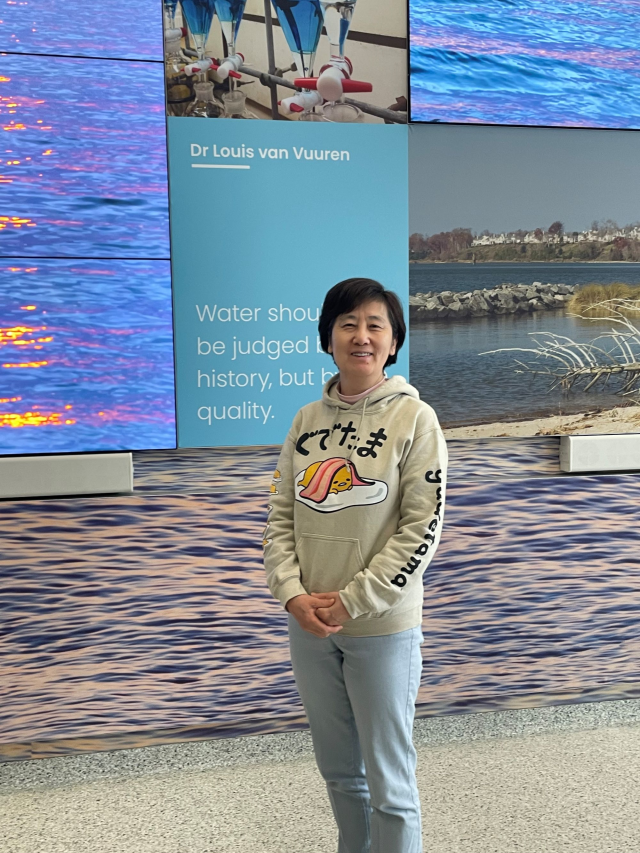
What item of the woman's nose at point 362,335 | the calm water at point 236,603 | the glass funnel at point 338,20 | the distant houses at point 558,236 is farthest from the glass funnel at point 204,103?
the woman's nose at point 362,335

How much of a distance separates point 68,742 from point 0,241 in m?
1.62

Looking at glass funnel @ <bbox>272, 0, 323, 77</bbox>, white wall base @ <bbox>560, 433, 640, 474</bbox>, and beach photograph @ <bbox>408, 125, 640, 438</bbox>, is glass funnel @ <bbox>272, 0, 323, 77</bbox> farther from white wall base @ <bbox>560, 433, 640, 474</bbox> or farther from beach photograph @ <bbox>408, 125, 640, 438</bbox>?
white wall base @ <bbox>560, 433, 640, 474</bbox>

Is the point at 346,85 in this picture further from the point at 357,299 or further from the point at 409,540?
A: the point at 409,540

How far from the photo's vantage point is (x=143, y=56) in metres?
2.40

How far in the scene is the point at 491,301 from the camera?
2.70 meters

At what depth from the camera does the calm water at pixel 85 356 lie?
2381 millimetres

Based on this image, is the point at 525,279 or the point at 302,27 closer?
the point at 302,27

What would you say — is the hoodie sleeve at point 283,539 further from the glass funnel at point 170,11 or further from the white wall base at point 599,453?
the glass funnel at point 170,11

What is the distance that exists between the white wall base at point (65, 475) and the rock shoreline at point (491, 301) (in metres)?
1.11

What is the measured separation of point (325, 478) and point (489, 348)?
1296 millimetres

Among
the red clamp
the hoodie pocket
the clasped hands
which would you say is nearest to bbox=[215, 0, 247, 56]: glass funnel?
the red clamp

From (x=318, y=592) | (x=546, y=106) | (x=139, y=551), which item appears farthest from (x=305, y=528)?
(x=546, y=106)

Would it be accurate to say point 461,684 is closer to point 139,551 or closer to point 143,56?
point 139,551

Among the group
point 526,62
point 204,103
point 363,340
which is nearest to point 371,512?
point 363,340
